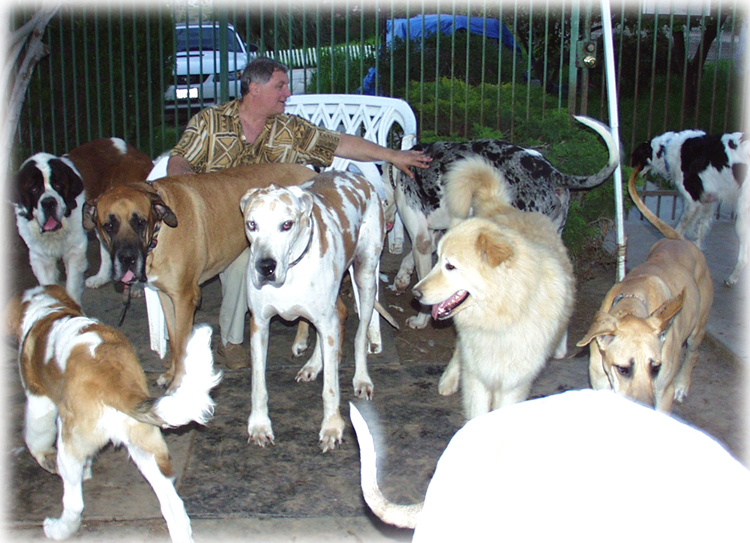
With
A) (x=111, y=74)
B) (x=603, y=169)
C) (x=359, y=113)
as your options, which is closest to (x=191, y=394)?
(x=603, y=169)

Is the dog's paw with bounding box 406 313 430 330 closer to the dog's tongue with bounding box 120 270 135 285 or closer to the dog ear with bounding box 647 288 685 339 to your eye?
the dog's tongue with bounding box 120 270 135 285

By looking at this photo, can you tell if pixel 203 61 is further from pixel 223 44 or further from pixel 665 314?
pixel 665 314

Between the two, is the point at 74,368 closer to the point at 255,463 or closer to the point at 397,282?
the point at 255,463

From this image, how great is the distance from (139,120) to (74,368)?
6443mm

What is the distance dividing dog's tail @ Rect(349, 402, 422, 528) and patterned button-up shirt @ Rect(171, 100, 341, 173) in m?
3.94

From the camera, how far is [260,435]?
383 cm

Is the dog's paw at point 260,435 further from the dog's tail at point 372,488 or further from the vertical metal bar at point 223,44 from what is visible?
the vertical metal bar at point 223,44

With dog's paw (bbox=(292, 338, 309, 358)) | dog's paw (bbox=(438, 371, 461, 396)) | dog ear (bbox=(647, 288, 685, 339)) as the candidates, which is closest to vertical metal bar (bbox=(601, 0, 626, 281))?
dog's paw (bbox=(438, 371, 461, 396))

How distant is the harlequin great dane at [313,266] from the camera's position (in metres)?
3.52

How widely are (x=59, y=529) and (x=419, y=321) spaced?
10.6 ft

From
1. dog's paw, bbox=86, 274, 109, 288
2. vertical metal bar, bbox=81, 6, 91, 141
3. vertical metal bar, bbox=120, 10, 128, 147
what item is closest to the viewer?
dog's paw, bbox=86, 274, 109, 288

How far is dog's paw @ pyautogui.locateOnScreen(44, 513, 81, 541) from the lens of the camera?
2.94 metres

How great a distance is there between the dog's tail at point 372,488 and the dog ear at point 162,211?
9.83ft

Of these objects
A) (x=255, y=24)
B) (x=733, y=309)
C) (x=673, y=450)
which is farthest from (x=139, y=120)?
(x=673, y=450)
